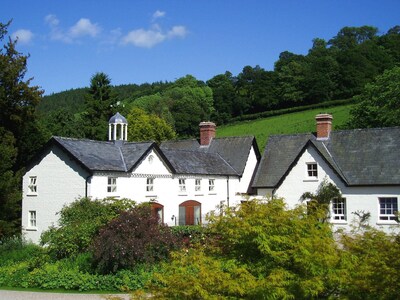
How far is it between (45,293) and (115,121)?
61.0ft

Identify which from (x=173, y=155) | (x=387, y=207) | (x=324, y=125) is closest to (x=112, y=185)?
(x=173, y=155)

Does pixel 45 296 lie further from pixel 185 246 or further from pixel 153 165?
pixel 153 165

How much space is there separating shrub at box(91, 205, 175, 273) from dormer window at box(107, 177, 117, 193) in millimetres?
9957

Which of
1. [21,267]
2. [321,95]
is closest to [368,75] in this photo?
[321,95]

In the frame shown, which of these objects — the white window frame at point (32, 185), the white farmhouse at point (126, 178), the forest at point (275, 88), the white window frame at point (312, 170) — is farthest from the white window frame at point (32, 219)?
the forest at point (275, 88)

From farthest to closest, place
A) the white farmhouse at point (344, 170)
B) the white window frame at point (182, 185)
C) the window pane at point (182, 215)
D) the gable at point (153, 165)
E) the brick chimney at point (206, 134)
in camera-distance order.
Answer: the brick chimney at point (206, 134) < the white window frame at point (182, 185) < the window pane at point (182, 215) < the gable at point (153, 165) < the white farmhouse at point (344, 170)

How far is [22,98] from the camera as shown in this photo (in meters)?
31.0

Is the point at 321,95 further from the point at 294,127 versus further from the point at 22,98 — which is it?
the point at 22,98

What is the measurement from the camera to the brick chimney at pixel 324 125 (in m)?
35.2

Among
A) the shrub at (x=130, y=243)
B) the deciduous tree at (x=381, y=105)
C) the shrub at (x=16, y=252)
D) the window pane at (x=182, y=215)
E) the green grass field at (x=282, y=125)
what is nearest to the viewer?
Answer: the shrub at (x=130, y=243)

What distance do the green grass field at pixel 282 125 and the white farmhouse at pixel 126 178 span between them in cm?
2298

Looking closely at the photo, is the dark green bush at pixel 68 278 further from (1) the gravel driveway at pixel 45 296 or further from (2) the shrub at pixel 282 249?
(2) the shrub at pixel 282 249

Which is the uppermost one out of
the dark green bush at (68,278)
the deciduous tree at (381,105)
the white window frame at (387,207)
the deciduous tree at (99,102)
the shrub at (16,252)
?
the deciduous tree at (99,102)

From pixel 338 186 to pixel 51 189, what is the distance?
61.1 feet
